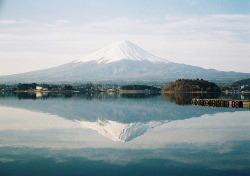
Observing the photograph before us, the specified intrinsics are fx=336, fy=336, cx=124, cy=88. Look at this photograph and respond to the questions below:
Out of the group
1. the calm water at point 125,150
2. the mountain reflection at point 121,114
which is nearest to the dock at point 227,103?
the mountain reflection at point 121,114

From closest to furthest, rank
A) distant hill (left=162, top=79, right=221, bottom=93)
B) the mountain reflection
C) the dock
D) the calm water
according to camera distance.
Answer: the calm water < the mountain reflection < the dock < distant hill (left=162, top=79, right=221, bottom=93)

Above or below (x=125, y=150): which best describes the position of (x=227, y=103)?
above

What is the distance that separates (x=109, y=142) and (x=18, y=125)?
34.3 ft

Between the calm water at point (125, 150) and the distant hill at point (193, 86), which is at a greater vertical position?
the distant hill at point (193, 86)

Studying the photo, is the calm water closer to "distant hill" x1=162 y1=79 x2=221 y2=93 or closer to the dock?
the dock

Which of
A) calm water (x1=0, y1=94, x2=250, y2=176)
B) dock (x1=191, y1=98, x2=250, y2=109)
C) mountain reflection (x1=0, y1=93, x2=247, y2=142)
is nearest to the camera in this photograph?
calm water (x1=0, y1=94, x2=250, y2=176)

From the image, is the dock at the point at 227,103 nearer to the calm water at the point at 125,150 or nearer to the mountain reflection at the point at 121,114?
the mountain reflection at the point at 121,114

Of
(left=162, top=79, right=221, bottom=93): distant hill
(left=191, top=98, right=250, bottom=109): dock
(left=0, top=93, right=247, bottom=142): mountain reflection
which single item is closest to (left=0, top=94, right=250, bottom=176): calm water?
(left=0, top=93, right=247, bottom=142): mountain reflection

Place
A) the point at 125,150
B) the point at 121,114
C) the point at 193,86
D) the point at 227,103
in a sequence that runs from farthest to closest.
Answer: the point at 193,86
the point at 227,103
the point at 121,114
the point at 125,150

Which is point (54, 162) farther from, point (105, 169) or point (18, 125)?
point (18, 125)

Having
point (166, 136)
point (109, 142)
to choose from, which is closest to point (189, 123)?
point (166, 136)

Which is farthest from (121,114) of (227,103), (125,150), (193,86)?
(193,86)

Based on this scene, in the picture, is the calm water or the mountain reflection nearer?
the calm water

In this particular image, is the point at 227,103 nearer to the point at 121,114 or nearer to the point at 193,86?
the point at 121,114
